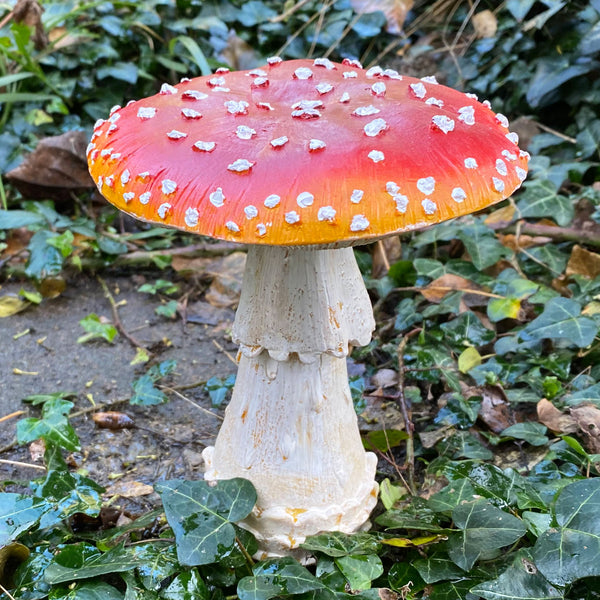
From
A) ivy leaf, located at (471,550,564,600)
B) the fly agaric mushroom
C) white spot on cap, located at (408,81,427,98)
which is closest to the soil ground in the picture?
the fly agaric mushroom

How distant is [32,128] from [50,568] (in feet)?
10.8

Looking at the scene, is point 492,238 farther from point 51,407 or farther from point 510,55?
point 51,407

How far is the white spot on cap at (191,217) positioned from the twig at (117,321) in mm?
1907

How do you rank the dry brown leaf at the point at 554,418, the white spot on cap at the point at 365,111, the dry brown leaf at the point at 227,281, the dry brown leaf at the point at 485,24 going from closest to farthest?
the white spot on cap at the point at 365,111, the dry brown leaf at the point at 554,418, the dry brown leaf at the point at 227,281, the dry brown leaf at the point at 485,24

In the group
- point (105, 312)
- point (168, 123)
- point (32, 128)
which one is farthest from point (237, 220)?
point (32, 128)

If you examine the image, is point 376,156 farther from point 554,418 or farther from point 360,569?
point 554,418

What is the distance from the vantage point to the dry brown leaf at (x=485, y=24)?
4512mm

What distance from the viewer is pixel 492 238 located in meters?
3.32

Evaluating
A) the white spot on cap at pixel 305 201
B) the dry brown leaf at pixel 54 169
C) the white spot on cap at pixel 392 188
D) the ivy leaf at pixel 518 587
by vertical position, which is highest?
the white spot on cap at pixel 392 188

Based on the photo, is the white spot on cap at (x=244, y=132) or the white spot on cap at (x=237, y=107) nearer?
the white spot on cap at (x=244, y=132)

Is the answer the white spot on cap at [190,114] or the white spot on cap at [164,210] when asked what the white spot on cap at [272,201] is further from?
the white spot on cap at [190,114]

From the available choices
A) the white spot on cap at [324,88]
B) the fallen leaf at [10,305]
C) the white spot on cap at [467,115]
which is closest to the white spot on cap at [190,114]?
the white spot on cap at [324,88]

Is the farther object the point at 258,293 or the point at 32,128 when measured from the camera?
the point at 32,128

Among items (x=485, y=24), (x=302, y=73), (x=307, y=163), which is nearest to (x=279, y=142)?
(x=307, y=163)
